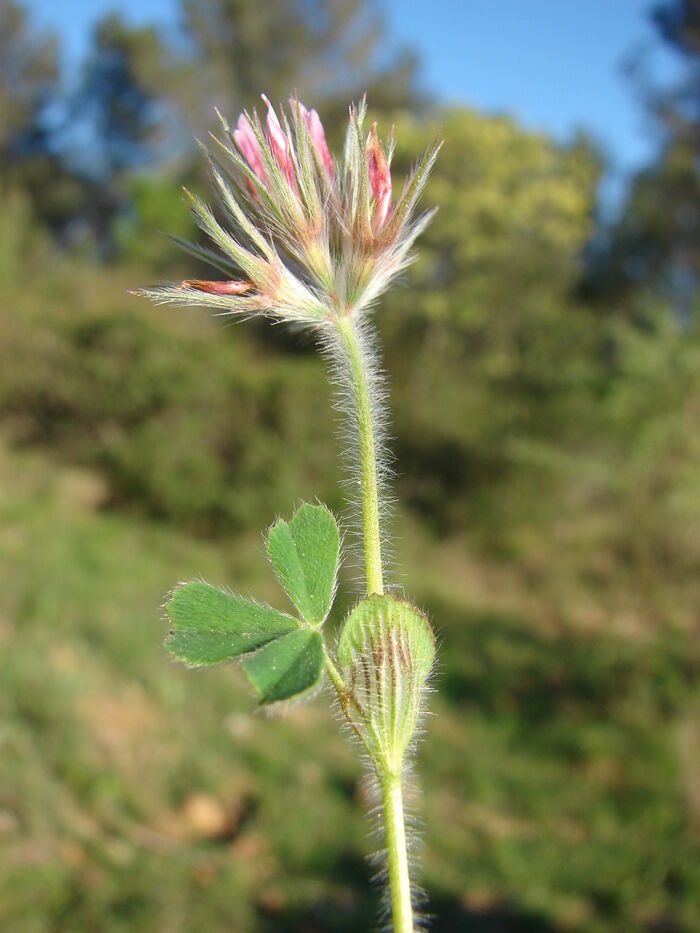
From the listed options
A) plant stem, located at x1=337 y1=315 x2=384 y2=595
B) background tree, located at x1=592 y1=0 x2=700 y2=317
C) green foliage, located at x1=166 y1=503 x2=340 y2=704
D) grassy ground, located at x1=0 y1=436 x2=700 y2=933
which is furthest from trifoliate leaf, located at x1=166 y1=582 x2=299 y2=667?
background tree, located at x1=592 y1=0 x2=700 y2=317

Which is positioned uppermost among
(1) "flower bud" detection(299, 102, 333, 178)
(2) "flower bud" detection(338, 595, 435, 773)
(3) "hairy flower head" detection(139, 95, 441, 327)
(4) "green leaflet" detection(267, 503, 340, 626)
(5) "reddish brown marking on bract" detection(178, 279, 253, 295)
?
(1) "flower bud" detection(299, 102, 333, 178)

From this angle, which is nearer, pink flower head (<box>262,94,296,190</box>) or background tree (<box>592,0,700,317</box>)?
pink flower head (<box>262,94,296,190</box>)

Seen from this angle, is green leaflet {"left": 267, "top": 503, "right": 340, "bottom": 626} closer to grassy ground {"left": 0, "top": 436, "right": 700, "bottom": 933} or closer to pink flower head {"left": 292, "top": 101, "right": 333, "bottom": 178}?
pink flower head {"left": 292, "top": 101, "right": 333, "bottom": 178}

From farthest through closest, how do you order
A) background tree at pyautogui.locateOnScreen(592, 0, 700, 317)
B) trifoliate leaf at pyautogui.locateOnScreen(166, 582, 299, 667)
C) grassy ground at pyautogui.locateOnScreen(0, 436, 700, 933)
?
1. background tree at pyautogui.locateOnScreen(592, 0, 700, 317)
2. grassy ground at pyautogui.locateOnScreen(0, 436, 700, 933)
3. trifoliate leaf at pyautogui.locateOnScreen(166, 582, 299, 667)

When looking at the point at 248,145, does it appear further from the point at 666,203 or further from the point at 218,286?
the point at 666,203

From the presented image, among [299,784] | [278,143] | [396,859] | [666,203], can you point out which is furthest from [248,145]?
[666,203]
